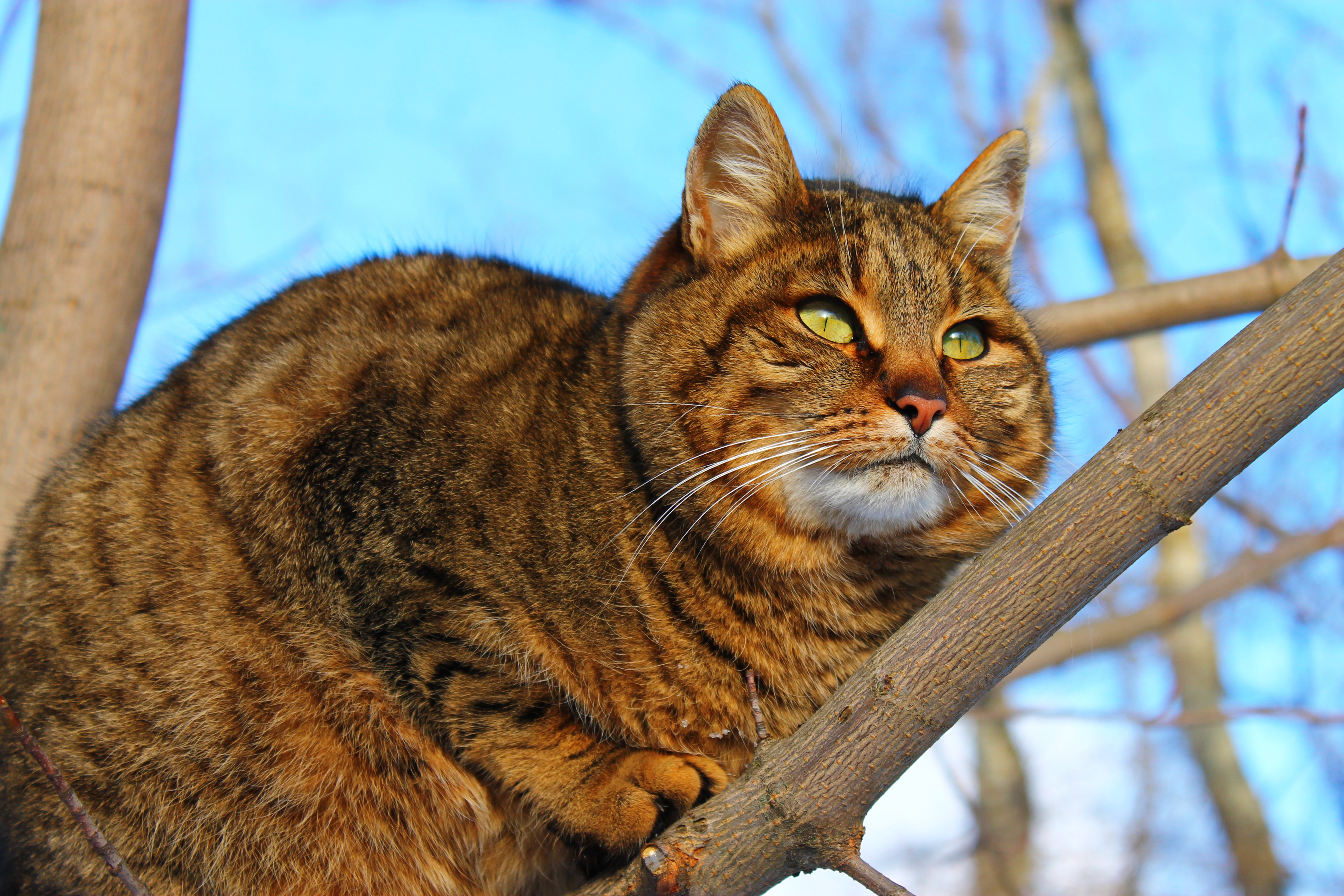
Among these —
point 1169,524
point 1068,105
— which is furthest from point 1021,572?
point 1068,105

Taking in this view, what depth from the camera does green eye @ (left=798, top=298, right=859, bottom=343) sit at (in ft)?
8.32

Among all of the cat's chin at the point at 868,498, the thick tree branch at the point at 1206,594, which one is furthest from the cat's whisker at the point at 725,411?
the thick tree branch at the point at 1206,594

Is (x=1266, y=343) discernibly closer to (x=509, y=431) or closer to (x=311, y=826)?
(x=509, y=431)

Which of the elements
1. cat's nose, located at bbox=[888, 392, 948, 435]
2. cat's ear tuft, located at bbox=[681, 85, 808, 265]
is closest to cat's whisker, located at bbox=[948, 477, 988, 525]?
cat's nose, located at bbox=[888, 392, 948, 435]

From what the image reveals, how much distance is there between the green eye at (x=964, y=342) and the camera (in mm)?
2641

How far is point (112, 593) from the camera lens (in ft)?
8.48

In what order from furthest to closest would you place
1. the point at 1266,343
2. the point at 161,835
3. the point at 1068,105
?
the point at 1068,105 → the point at 161,835 → the point at 1266,343

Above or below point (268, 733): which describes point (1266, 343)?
above

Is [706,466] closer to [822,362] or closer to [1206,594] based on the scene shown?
[822,362]

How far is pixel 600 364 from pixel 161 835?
1.54 m

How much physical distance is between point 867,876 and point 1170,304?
235 centimetres

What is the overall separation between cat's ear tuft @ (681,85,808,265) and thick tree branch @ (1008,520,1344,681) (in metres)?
2.69

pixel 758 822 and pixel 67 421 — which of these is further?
pixel 67 421

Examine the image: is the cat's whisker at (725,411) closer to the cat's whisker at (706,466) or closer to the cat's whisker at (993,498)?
the cat's whisker at (706,466)
